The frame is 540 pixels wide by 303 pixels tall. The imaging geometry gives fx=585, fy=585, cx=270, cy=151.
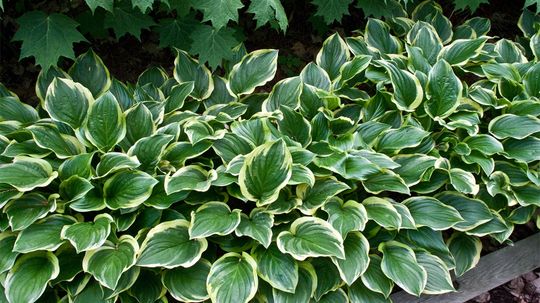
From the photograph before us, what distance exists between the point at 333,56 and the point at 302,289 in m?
1.30

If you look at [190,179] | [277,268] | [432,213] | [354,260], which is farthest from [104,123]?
[432,213]

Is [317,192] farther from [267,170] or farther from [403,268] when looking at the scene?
[403,268]

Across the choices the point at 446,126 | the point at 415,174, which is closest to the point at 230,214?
the point at 415,174

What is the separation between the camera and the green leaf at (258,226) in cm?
221

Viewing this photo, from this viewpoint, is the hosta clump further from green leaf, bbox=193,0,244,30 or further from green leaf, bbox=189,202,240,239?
green leaf, bbox=193,0,244,30

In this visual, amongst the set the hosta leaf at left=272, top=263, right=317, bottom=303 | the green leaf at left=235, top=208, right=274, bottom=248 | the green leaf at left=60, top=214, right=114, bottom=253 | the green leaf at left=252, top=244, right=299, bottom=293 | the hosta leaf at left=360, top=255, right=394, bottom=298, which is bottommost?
the hosta leaf at left=360, top=255, right=394, bottom=298

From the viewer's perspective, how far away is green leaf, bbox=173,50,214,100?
2893 millimetres

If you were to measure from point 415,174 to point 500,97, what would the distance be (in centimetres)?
85

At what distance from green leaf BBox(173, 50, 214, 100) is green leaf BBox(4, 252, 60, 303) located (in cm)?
110

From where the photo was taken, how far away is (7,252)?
2164mm

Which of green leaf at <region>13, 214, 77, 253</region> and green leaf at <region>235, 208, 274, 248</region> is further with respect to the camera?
green leaf at <region>235, 208, 274, 248</region>

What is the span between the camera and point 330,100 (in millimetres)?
2732

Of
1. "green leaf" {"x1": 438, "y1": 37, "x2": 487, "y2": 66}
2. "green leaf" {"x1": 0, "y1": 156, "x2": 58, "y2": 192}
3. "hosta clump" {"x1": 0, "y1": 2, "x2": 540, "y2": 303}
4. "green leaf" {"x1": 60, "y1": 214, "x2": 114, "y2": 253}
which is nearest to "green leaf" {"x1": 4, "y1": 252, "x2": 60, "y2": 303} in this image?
"hosta clump" {"x1": 0, "y1": 2, "x2": 540, "y2": 303}

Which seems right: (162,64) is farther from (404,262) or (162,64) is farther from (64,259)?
(404,262)
